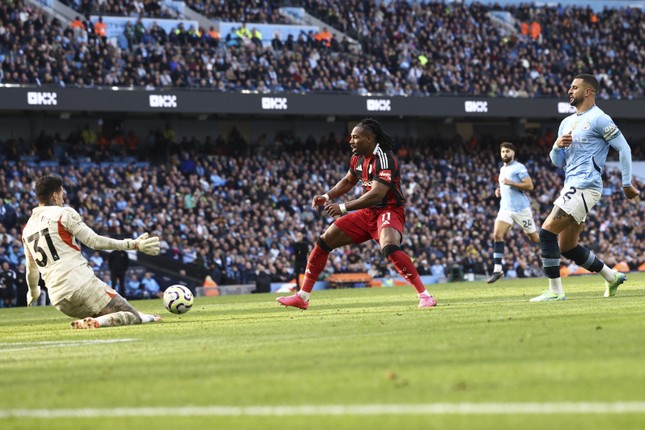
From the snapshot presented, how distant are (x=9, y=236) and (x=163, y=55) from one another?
1091 cm

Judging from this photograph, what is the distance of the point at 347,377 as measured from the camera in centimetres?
682

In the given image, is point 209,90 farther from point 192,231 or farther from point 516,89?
point 516,89

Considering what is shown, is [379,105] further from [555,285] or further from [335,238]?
[555,285]

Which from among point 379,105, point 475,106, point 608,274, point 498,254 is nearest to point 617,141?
point 608,274

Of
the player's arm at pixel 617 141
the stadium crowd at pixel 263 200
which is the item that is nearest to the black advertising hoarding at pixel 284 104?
the stadium crowd at pixel 263 200

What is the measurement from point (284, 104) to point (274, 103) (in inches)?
18.0

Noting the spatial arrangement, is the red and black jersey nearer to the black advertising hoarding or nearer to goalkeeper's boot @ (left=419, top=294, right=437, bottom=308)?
goalkeeper's boot @ (left=419, top=294, right=437, bottom=308)

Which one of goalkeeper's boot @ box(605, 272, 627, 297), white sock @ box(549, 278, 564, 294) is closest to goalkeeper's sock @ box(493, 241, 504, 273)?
goalkeeper's boot @ box(605, 272, 627, 297)

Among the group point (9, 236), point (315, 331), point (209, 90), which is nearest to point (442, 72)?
point (209, 90)

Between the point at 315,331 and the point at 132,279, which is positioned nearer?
the point at 315,331

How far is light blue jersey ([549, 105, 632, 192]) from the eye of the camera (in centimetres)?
1472

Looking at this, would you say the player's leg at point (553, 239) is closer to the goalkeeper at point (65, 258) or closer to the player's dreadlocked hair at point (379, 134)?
the player's dreadlocked hair at point (379, 134)

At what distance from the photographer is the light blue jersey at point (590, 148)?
14719 millimetres

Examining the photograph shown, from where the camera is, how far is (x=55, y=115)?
43.0 metres
